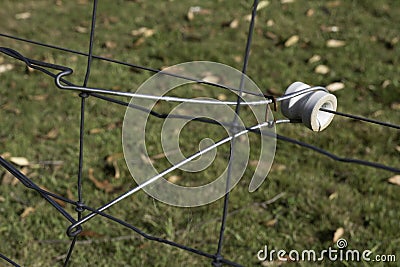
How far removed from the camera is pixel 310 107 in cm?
85

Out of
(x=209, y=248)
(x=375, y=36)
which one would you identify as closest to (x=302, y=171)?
(x=209, y=248)

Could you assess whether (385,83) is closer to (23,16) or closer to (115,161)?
(115,161)

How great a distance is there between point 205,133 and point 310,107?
1.35 m

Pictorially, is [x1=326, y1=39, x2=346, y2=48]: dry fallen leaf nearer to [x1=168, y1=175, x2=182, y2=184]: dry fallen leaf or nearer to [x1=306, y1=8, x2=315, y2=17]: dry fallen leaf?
[x1=306, y1=8, x2=315, y2=17]: dry fallen leaf

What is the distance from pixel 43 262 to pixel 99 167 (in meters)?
0.47

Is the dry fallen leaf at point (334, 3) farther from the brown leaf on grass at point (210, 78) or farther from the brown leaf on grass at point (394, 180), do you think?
the brown leaf on grass at point (394, 180)

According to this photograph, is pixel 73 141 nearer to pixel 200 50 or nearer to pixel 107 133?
pixel 107 133

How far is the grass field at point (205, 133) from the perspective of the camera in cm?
167

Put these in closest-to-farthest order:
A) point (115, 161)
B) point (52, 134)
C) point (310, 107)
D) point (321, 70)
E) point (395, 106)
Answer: point (310, 107) → point (115, 161) → point (52, 134) → point (395, 106) → point (321, 70)

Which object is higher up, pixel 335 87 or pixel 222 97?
pixel 335 87

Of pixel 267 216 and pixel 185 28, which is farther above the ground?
pixel 185 28

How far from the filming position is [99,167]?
6.54ft

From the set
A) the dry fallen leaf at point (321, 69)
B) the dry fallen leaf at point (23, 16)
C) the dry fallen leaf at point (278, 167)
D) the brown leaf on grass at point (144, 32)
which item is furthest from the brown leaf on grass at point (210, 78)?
the dry fallen leaf at point (23, 16)

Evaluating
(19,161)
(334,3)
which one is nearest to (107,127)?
(19,161)
